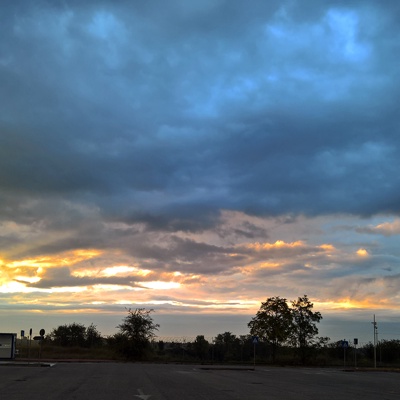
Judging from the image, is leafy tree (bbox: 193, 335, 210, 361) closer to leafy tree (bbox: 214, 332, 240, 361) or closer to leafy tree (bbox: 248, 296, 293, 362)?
leafy tree (bbox: 214, 332, 240, 361)

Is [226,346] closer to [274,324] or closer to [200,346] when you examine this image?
[200,346]

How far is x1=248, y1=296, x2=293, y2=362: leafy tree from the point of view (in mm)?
62500

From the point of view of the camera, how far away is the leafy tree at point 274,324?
6250 cm

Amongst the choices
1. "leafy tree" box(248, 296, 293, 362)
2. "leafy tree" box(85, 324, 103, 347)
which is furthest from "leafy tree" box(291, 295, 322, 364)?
"leafy tree" box(85, 324, 103, 347)

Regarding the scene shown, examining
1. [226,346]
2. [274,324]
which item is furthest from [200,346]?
[274,324]

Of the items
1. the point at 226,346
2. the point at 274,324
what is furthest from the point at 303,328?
the point at 226,346

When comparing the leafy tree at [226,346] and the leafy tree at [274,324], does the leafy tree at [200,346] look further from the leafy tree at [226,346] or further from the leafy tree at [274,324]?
the leafy tree at [274,324]

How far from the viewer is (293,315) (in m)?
63.7

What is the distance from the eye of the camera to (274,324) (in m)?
62.8

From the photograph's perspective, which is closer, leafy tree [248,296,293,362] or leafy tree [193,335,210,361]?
leafy tree [248,296,293,362]

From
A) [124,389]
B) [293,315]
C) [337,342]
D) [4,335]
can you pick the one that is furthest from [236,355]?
[124,389]

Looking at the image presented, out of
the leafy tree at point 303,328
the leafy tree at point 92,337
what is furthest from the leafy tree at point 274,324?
the leafy tree at point 92,337

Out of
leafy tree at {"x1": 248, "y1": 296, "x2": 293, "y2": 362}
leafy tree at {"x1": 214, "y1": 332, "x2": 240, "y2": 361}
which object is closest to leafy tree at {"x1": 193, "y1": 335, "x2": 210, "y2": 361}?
leafy tree at {"x1": 214, "y1": 332, "x2": 240, "y2": 361}

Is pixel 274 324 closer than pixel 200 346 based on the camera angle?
Yes
